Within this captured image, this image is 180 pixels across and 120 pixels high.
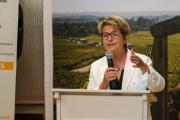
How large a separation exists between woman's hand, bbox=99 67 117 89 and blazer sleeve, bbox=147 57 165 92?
25 cm

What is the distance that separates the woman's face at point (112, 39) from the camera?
2.23 meters

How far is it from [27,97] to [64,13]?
3.08 feet

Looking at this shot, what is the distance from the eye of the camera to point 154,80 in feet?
7.33

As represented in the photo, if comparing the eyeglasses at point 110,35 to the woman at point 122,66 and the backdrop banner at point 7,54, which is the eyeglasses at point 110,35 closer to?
the woman at point 122,66

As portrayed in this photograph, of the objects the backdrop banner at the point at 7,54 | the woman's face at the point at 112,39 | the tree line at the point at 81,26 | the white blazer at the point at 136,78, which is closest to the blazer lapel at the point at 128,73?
the white blazer at the point at 136,78

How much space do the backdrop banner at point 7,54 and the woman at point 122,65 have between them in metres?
0.66

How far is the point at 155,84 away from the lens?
2248mm

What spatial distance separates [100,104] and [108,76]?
205 mm

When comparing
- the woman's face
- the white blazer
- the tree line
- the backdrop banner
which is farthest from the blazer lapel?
the backdrop banner

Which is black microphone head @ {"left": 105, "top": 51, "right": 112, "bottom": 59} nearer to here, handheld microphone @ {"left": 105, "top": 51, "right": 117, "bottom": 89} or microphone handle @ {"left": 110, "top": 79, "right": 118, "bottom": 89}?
handheld microphone @ {"left": 105, "top": 51, "right": 117, "bottom": 89}

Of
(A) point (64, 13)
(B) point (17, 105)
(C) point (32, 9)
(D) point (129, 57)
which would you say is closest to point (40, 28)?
(C) point (32, 9)

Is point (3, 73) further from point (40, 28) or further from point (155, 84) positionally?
point (155, 84)

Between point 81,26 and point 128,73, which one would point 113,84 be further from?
point 81,26

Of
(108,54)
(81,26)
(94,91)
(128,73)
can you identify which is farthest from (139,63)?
(81,26)
